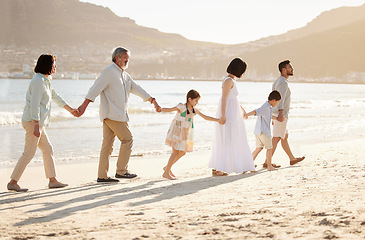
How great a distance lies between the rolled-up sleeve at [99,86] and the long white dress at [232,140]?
1.66 m

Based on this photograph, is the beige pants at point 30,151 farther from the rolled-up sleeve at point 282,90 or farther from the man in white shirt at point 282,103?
the rolled-up sleeve at point 282,90

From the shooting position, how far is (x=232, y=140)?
6230mm

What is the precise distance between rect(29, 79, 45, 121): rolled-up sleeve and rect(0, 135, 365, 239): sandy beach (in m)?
0.97

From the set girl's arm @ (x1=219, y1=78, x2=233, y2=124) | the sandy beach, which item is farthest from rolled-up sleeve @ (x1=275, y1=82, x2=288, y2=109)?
girl's arm @ (x1=219, y1=78, x2=233, y2=124)

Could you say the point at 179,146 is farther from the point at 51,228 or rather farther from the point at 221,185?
the point at 51,228

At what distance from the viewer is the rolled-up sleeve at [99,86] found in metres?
5.85

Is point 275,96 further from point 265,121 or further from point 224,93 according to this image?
point 224,93

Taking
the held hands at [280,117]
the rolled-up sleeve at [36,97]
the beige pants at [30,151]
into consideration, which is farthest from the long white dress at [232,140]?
the rolled-up sleeve at [36,97]

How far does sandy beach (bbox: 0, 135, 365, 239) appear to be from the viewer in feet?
11.3

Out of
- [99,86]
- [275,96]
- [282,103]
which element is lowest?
[282,103]

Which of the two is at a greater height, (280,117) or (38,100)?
(38,100)

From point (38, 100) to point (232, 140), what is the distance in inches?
105

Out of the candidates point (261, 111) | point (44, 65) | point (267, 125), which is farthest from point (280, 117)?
point (44, 65)

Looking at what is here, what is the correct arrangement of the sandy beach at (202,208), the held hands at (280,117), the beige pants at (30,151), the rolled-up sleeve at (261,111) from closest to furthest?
the sandy beach at (202,208), the beige pants at (30,151), the rolled-up sleeve at (261,111), the held hands at (280,117)
